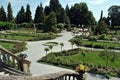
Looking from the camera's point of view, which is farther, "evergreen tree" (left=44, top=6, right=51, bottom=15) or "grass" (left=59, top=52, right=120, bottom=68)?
"evergreen tree" (left=44, top=6, right=51, bottom=15)

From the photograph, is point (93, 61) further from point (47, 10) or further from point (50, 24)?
point (47, 10)

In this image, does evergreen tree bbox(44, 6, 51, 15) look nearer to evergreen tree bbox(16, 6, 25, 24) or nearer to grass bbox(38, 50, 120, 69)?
evergreen tree bbox(16, 6, 25, 24)

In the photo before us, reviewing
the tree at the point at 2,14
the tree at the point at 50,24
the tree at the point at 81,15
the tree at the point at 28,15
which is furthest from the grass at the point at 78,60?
the tree at the point at 2,14

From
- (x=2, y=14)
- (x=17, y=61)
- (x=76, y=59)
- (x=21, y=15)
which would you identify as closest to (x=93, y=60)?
(x=76, y=59)

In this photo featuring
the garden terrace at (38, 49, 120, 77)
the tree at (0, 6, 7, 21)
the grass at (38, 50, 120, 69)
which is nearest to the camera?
the garden terrace at (38, 49, 120, 77)

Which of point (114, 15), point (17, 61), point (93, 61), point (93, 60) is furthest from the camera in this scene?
point (114, 15)

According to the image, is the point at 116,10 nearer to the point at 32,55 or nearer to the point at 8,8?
the point at 8,8

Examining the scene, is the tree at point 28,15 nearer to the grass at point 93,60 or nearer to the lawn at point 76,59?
the lawn at point 76,59

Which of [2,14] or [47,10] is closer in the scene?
[2,14]

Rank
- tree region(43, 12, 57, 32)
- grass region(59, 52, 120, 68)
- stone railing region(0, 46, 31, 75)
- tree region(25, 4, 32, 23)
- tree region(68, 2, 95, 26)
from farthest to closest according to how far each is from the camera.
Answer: tree region(68, 2, 95, 26), tree region(25, 4, 32, 23), tree region(43, 12, 57, 32), grass region(59, 52, 120, 68), stone railing region(0, 46, 31, 75)

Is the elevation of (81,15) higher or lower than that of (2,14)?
lower

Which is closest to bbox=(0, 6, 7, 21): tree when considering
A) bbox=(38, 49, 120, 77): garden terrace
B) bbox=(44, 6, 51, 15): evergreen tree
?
bbox=(44, 6, 51, 15): evergreen tree

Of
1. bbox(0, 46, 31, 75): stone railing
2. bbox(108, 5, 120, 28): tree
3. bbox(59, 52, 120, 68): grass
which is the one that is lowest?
bbox(59, 52, 120, 68): grass

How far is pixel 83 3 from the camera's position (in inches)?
2859
